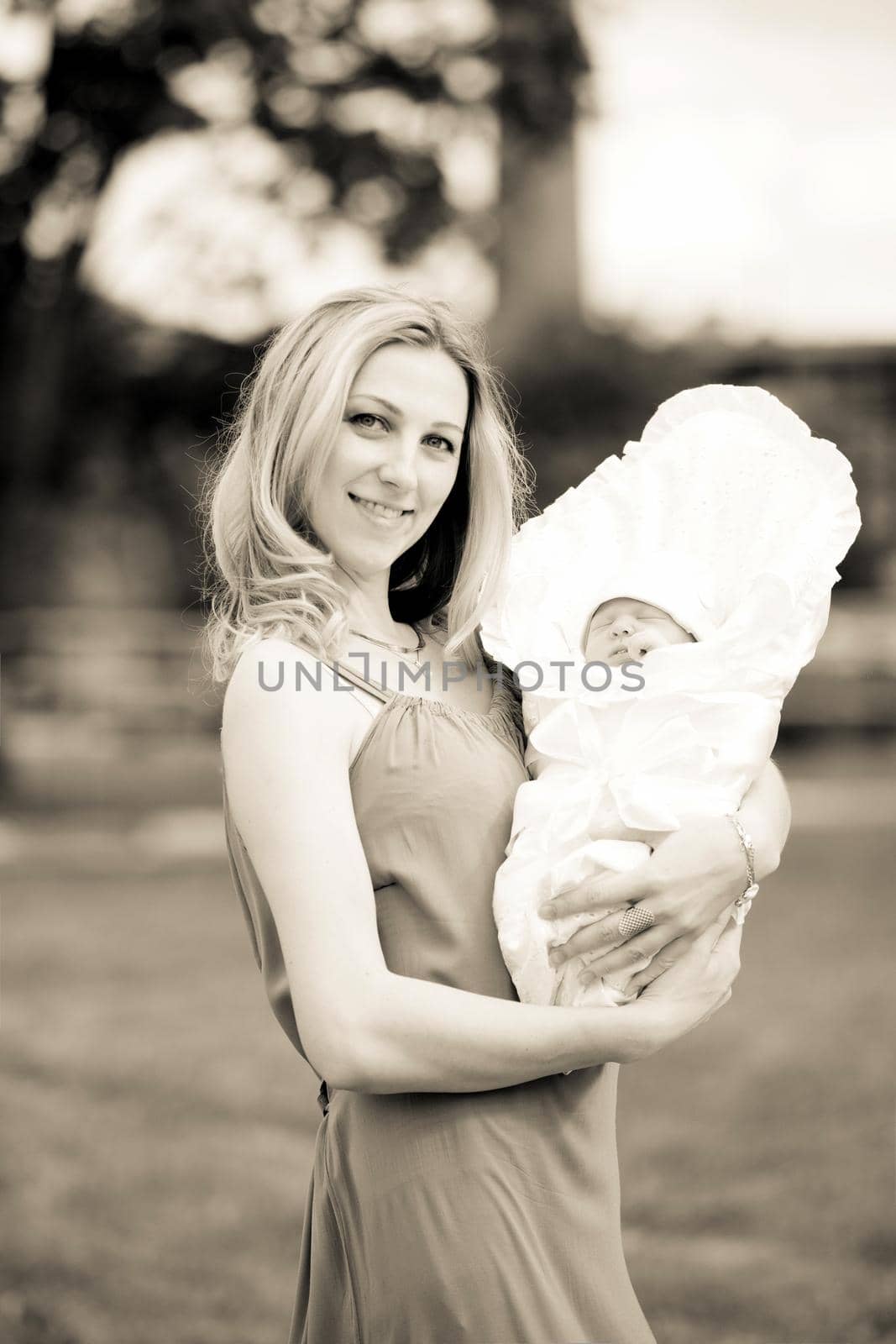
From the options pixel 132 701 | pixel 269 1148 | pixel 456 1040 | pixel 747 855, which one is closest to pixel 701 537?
pixel 747 855

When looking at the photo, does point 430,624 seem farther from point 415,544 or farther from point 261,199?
point 261,199

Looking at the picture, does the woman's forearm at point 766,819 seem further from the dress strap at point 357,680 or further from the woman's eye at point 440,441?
the woman's eye at point 440,441

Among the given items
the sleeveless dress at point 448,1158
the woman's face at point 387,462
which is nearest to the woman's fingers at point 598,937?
the sleeveless dress at point 448,1158

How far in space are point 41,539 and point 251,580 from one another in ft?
34.1

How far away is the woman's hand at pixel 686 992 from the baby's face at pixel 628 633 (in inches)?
15.8

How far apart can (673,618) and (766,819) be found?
32 centimetres

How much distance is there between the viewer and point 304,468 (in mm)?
2025

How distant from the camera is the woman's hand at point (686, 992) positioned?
1.81 meters

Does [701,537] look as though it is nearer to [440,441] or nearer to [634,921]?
[440,441]

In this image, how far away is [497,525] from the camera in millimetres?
2289

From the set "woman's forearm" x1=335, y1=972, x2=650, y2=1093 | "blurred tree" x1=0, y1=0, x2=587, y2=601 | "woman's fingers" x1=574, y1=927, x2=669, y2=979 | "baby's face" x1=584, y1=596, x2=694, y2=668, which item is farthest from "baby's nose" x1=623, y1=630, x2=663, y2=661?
"blurred tree" x1=0, y1=0, x2=587, y2=601

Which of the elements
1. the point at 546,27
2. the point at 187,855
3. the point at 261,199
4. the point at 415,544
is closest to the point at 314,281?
the point at 261,199

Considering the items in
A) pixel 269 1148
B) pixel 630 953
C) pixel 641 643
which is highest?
pixel 641 643

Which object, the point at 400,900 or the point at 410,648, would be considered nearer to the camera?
the point at 400,900
